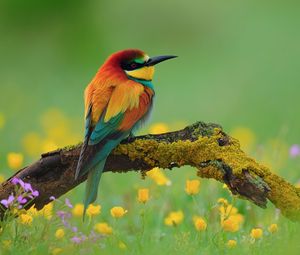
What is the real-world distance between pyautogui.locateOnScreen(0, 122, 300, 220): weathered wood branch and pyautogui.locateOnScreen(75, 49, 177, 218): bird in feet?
0.26

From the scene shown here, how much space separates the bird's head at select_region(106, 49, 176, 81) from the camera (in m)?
4.45

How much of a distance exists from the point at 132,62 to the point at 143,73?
8cm

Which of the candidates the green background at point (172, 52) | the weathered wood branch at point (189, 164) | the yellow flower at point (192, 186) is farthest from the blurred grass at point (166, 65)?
the weathered wood branch at point (189, 164)

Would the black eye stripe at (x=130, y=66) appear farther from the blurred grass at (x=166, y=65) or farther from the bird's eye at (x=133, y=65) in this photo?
the blurred grass at (x=166, y=65)

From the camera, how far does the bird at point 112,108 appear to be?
13.1 feet

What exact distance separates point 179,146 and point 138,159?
0.19 m

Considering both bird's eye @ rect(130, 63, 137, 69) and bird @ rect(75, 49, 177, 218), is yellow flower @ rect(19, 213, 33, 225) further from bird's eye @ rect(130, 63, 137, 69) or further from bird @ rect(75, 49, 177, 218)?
Result: bird's eye @ rect(130, 63, 137, 69)

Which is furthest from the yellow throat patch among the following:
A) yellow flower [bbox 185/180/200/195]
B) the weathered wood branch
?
yellow flower [bbox 185/180/200/195]

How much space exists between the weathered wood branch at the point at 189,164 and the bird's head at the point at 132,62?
0.53 metres

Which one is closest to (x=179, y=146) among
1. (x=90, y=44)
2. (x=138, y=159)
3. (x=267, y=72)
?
(x=138, y=159)

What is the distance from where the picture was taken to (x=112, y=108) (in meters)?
4.15

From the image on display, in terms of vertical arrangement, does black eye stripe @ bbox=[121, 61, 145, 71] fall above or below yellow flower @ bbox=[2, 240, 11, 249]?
above

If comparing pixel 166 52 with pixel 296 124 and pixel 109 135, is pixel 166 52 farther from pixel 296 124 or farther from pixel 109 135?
pixel 109 135

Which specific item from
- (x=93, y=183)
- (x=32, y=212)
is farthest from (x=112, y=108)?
(x=32, y=212)
